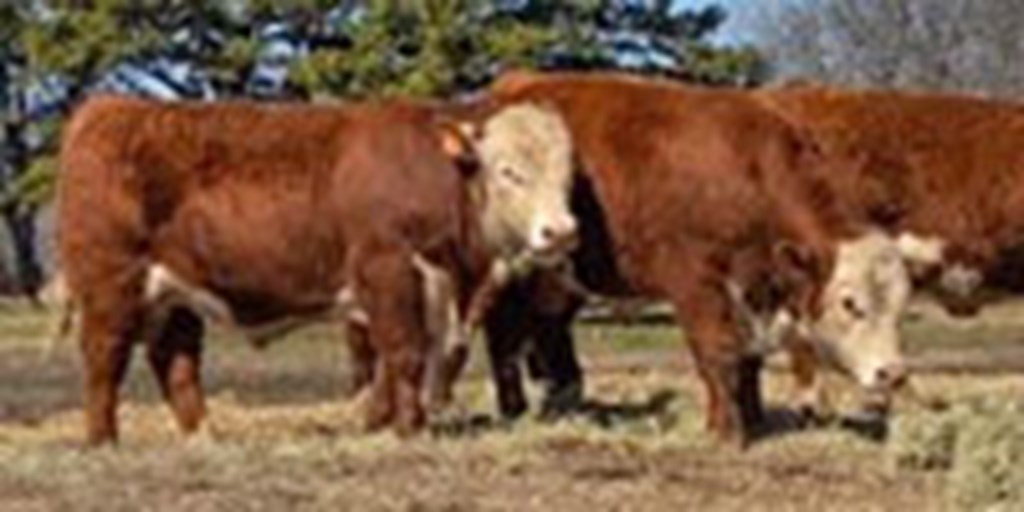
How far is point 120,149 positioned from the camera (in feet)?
46.8

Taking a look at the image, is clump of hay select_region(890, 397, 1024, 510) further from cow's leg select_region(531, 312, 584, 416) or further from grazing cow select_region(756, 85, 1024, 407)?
grazing cow select_region(756, 85, 1024, 407)

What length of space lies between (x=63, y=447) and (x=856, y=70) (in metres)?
79.6

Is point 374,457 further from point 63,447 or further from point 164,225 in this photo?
point 164,225

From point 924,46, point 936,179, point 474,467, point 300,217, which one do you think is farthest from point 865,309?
point 924,46

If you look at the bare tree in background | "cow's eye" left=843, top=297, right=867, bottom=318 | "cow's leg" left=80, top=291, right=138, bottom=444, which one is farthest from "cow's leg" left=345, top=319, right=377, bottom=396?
the bare tree in background

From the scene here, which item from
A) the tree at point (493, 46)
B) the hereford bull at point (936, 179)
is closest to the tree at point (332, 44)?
the tree at point (493, 46)

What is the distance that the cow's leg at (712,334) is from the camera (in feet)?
44.5

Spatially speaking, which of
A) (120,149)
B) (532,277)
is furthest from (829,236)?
(120,149)

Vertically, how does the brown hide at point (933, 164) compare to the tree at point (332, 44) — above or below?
above

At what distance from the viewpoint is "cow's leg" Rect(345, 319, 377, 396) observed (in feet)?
47.0

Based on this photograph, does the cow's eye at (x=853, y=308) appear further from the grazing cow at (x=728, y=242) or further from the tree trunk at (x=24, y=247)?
the tree trunk at (x=24, y=247)

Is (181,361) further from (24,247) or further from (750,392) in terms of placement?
(24,247)

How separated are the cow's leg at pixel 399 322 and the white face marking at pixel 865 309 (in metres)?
2.02

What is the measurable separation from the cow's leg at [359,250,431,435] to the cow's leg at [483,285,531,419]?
108 cm
